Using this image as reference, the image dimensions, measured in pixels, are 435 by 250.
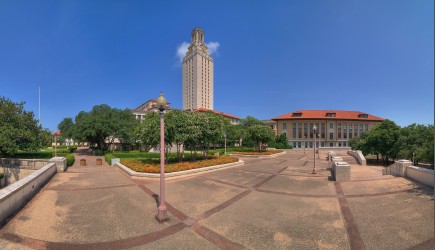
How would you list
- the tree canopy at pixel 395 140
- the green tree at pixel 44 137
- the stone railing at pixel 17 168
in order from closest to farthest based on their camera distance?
1. the stone railing at pixel 17 168
2. the green tree at pixel 44 137
3. the tree canopy at pixel 395 140

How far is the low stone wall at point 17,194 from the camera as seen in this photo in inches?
262

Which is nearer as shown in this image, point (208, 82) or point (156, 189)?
point (156, 189)

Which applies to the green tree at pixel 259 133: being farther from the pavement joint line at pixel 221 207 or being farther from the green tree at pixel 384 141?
the pavement joint line at pixel 221 207

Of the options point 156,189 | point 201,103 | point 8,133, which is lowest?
point 156,189

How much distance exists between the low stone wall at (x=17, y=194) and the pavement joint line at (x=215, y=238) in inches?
234

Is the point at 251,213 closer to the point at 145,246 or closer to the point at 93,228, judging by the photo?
the point at 145,246

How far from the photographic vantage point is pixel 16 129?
2033 cm

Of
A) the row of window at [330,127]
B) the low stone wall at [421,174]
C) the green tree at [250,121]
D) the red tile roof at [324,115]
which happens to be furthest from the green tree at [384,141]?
the red tile roof at [324,115]

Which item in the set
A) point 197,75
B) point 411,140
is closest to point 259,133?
point 411,140

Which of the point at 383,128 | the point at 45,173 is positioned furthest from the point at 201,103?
the point at 45,173

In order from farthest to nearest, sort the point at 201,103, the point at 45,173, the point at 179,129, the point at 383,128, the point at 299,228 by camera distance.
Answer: the point at 201,103 → the point at 383,128 → the point at 179,129 → the point at 45,173 → the point at 299,228

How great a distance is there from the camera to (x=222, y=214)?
730cm

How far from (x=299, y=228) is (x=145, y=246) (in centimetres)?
425

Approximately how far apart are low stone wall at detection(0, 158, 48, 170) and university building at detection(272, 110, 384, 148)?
65.9 m
